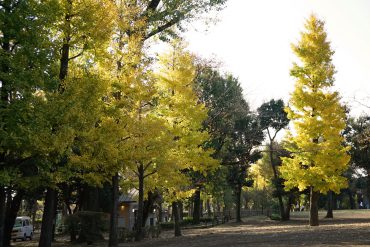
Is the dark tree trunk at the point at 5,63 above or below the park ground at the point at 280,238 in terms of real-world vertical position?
above

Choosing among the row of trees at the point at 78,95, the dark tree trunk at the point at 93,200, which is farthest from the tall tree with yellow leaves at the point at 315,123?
the dark tree trunk at the point at 93,200

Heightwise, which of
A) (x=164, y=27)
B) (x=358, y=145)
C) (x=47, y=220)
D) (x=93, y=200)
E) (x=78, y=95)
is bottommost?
(x=47, y=220)

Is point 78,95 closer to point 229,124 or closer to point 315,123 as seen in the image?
point 315,123

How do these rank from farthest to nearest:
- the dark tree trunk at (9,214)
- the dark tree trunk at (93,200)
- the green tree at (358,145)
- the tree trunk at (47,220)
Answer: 1. the green tree at (358,145)
2. the dark tree trunk at (93,200)
3. the dark tree trunk at (9,214)
4. the tree trunk at (47,220)

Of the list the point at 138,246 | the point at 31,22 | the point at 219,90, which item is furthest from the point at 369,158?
the point at 31,22

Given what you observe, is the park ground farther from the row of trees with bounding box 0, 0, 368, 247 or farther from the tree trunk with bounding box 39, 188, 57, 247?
the tree trunk with bounding box 39, 188, 57, 247

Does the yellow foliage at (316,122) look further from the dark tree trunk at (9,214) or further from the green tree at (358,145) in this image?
the dark tree trunk at (9,214)

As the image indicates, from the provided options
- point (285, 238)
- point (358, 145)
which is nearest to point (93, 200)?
point (285, 238)

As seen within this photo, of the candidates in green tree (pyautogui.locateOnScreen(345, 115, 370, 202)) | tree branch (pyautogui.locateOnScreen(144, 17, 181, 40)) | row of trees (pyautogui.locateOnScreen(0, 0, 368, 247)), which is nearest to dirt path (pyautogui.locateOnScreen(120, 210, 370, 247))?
row of trees (pyautogui.locateOnScreen(0, 0, 368, 247))

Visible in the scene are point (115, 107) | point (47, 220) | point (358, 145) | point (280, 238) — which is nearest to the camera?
point (47, 220)

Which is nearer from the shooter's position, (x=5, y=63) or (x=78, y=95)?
(x=5, y=63)

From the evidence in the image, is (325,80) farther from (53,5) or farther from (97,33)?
(53,5)

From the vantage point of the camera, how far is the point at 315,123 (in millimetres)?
27547

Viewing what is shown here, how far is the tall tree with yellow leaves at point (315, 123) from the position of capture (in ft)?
89.4
